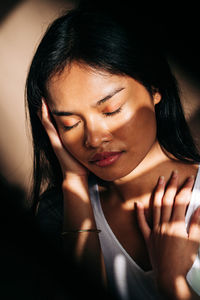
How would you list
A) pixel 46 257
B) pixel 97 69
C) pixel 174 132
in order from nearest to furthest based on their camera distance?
pixel 97 69 → pixel 174 132 → pixel 46 257

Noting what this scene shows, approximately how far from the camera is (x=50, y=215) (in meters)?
1.33

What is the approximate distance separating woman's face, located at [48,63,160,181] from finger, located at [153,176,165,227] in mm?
123

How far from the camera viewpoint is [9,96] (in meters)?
1.88

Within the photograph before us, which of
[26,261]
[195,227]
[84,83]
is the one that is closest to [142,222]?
[195,227]

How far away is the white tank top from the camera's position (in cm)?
106

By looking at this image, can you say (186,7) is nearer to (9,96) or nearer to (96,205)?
(96,205)

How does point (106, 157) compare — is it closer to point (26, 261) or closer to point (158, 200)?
point (158, 200)

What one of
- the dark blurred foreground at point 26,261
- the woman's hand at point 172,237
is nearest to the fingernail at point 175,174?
the woman's hand at point 172,237

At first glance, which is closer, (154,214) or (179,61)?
(154,214)

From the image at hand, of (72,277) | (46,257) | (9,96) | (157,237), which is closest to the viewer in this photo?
(157,237)

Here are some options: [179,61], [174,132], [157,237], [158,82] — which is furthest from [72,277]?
[179,61]

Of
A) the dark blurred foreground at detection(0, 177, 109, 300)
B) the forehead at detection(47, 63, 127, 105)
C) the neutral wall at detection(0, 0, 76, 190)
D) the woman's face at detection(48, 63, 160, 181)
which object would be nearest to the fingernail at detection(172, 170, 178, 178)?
the woman's face at detection(48, 63, 160, 181)

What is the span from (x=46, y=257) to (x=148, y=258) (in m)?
0.81

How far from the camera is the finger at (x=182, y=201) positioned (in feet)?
3.27
